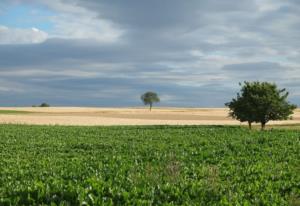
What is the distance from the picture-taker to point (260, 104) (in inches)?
2327

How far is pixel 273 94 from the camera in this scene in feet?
198

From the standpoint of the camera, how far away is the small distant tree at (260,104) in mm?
59125

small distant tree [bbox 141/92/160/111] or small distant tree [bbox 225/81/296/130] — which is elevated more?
small distant tree [bbox 141/92/160/111]

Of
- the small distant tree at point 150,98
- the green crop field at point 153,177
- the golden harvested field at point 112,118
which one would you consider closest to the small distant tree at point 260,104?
the golden harvested field at point 112,118

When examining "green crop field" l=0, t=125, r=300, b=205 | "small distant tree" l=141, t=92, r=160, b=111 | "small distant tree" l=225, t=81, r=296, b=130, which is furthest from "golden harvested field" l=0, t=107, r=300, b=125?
"small distant tree" l=141, t=92, r=160, b=111

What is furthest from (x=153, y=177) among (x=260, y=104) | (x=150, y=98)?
(x=150, y=98)

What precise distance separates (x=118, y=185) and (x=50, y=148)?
49.3 feet

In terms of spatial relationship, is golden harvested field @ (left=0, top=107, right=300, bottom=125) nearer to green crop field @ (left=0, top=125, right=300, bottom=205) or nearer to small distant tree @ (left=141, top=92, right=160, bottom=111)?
green crop field @ (left=0, top=125, right=300, bottom=205)

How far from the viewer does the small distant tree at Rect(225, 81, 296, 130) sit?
59125 millimetres

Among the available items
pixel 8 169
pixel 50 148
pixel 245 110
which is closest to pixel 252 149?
pixel 50 148

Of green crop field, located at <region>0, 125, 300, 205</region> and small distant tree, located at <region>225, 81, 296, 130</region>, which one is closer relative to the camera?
green crop field, located at <region>0, 125, 300, 205</region>

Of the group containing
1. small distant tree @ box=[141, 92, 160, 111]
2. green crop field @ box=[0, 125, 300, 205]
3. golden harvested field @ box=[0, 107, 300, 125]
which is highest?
small distant tree @ box=[141, 92, 160, 111]

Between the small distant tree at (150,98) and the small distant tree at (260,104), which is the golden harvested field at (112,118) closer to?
the small distant tree at (260,104)

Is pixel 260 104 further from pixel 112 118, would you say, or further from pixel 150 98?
pixel 150 98
